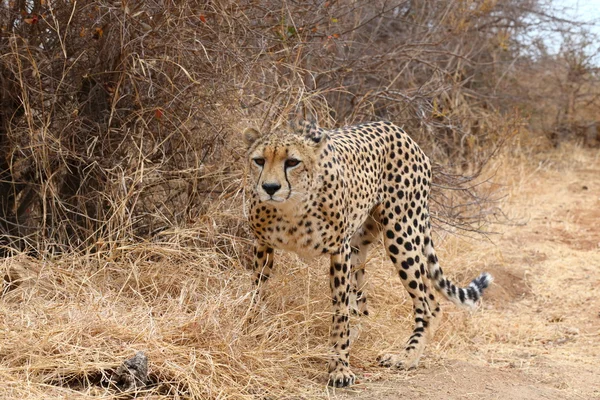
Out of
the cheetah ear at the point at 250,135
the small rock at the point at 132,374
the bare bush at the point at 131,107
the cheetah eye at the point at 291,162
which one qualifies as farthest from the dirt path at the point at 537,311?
the bare bush at the point at 131,107

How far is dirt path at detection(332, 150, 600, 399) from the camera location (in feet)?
12.7

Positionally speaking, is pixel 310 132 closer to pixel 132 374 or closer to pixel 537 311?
pixel 132 374

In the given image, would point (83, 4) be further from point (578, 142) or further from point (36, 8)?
point (578, 142)

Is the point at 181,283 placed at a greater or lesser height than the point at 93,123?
lesser

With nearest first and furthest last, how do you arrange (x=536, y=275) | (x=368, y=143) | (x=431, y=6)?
(x=368, y=143)
(x=536, y=275)
(x=431, y=6)

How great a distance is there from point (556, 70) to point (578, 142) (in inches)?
35.6

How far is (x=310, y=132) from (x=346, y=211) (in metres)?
0.43

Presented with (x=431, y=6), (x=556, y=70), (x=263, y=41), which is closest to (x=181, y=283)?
(x=263, y=41)

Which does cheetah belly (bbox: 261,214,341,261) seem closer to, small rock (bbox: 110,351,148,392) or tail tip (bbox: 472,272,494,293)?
small rock (bbox: 110,351,148,392)

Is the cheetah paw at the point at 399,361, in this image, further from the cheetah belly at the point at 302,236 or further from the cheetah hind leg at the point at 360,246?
the cheetah belly at the point at 302,236

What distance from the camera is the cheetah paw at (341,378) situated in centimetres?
369

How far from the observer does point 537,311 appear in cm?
553

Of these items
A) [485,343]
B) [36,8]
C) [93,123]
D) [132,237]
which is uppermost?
[36,8]

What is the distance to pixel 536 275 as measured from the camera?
616cm
